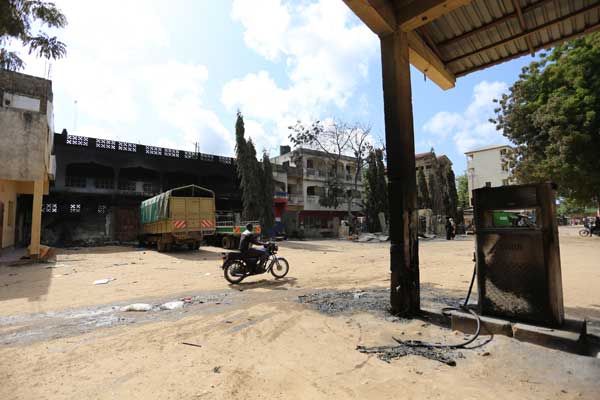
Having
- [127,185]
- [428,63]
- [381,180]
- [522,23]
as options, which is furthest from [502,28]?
[381,180]

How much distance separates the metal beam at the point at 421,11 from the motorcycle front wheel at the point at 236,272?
242 inches

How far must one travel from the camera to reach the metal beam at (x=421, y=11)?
175 inches

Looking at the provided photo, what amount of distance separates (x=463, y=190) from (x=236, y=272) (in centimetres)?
6169

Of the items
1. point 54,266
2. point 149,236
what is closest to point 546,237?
point 54,266

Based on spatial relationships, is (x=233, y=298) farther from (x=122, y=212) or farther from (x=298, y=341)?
(x=122, y=212)

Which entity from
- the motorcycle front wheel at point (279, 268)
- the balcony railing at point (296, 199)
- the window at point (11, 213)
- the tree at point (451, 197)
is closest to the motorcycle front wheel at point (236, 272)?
Result: the motorcycle front wheel at point (279, 268)

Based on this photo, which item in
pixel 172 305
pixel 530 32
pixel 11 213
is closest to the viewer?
pixel 530 32

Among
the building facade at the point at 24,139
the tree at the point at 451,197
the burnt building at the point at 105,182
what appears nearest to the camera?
the building facade at the point at 24,139

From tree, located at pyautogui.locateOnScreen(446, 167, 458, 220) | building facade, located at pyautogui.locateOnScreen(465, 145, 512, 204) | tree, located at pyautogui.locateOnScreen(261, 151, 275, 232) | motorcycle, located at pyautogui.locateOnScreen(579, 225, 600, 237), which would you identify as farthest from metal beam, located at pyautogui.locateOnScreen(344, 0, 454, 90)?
building facade, located at pyautogui.locateOnScreen(465, 145, 512, 204)

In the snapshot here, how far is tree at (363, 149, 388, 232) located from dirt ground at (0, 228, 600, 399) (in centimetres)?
2756

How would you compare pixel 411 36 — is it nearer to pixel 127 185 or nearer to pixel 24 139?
pixel 24 139

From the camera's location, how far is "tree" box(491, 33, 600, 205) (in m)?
17.3

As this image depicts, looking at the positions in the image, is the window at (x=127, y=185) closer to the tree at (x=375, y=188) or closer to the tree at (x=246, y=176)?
the tree at (x=246, y=176)

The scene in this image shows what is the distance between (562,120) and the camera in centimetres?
1762
